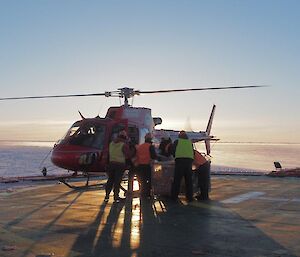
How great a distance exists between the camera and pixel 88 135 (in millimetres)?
14203

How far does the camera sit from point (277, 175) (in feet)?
62.7

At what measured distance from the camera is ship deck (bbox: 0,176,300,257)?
6.43m

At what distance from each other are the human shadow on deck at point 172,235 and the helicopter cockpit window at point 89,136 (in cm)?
415

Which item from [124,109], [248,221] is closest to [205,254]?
[248,221]

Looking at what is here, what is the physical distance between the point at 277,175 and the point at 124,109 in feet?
25.5

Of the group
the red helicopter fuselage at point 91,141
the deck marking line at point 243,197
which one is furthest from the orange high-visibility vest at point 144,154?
the red helicopter fuselage at point 91,141

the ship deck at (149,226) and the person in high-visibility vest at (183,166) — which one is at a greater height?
the person in high-visibility vest at (183,166)

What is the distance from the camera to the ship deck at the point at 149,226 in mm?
6430

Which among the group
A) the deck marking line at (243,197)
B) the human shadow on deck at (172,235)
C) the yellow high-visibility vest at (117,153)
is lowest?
the human shadow on deck at (172,235)

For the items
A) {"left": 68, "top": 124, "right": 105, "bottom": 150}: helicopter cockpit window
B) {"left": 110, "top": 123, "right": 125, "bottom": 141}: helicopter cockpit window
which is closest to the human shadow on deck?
{"left": 68, "top": 124, "right": 105, "bottom": 150}: helicopter cockpit window

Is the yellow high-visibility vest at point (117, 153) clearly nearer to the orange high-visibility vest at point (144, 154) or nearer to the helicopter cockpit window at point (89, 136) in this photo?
the orange high-visibility vest at point (144, 154)

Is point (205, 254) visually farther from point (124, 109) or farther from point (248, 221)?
point (124, 109)

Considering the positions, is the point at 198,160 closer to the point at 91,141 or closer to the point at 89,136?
the point at 91,141

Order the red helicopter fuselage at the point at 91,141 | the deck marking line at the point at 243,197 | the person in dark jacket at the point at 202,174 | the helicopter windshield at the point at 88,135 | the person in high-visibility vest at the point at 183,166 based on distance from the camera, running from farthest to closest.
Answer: the helicopter windshield at the point at 88,135 → the red helicopter fuselage at the point at 91,141 → the person in dark jacket at the point at 202,174 → the deck marking line at the point at 243,197 → the person in high-visibility vest at the point at 183,166
